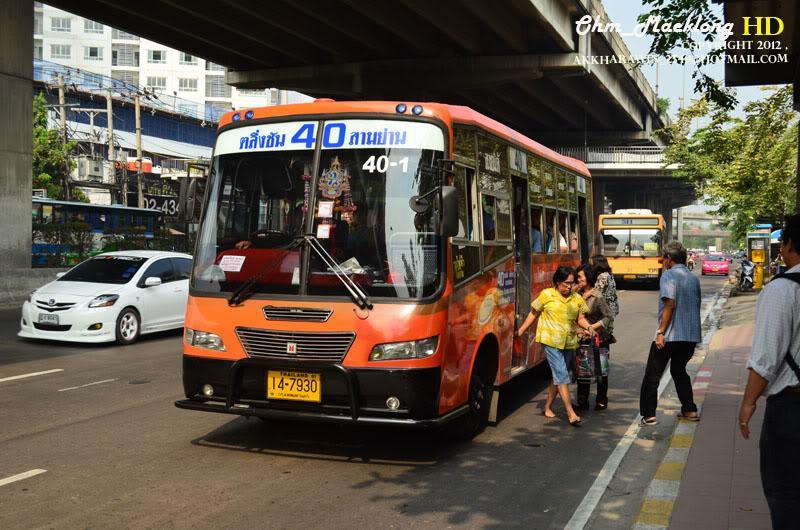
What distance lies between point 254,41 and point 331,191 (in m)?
26.8

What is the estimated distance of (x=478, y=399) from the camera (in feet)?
24.9

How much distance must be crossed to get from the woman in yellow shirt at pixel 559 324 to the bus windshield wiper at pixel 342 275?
2429mm

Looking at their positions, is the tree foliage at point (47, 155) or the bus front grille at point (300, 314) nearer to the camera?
the bus front grille at point (300, 314)

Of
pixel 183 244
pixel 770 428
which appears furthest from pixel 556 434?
pixel 183 244

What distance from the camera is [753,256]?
113ft

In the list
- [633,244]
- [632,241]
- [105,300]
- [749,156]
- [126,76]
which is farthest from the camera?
[126,76]

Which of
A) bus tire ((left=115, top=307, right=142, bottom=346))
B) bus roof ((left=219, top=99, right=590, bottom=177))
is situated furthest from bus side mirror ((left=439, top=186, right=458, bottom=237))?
bus tire ((left=115, top=307, right=142, bottom=346))

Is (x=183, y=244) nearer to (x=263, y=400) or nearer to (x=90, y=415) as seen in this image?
(x=90, y=415)

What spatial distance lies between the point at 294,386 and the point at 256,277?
3.08 ft

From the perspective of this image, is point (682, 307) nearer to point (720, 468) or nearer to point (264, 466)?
point (720, 468)

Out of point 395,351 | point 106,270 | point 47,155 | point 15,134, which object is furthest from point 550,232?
point 47,155

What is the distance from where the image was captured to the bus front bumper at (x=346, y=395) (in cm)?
628

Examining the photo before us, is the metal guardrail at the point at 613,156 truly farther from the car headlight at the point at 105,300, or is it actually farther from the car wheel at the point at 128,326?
the car headlight at the point at 105,300

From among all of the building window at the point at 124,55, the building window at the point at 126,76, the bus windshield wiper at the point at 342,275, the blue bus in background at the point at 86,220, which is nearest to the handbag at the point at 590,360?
the bus windshield wiper at the point at 342,275
